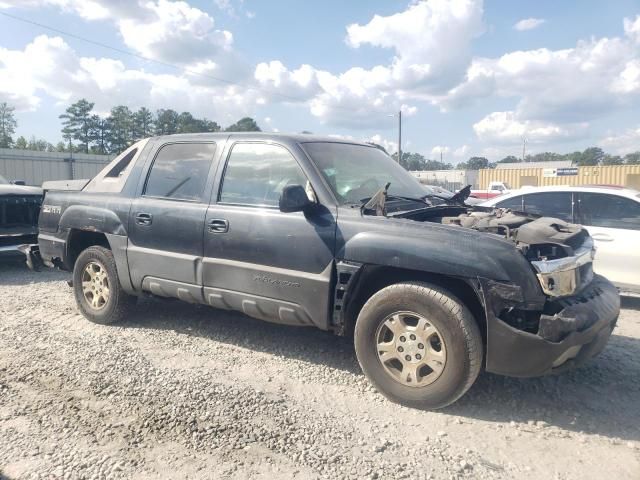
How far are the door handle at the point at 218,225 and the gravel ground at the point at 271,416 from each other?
1.06 metres

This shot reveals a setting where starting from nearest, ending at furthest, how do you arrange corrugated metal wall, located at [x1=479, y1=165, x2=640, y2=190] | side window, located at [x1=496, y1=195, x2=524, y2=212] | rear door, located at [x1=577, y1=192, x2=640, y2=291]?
rear door, located at [x1=577, y1=192, x2=640, y2=291]
side window, located at [x1=496, y1=195, x2=524, y2=212]
corrugated metal wall, located at [x1=479, y1=165, x2=640, y2=190]

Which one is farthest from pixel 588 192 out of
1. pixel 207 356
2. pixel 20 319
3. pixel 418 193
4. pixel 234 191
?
pixel 20 319

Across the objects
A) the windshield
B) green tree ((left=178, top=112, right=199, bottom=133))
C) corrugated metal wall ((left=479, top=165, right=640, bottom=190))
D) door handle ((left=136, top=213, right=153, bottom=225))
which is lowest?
door handle ((left=136, top=213, right=153, bottom=225))

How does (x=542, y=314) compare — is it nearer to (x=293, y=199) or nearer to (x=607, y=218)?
(x=293, y=199)

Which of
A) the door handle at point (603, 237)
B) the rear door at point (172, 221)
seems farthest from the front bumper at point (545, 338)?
the door handle at point (603, 237)

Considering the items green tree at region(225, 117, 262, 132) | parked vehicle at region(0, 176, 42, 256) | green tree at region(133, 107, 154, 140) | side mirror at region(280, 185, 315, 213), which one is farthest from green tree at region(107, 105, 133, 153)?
side mirror at region(280, 185, 315, 213)

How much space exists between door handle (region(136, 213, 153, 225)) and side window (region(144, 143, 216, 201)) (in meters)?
0.21

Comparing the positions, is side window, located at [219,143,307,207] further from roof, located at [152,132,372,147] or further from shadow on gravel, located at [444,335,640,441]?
shadow on gravel, located at [444,335,640,441]

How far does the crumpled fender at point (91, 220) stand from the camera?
4898 mm

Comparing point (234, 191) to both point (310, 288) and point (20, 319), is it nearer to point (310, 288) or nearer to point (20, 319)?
point (310, 288)

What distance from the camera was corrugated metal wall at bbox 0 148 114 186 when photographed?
26000mm

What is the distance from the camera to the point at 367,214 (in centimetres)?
370

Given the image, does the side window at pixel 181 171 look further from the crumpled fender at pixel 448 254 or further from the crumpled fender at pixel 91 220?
the crumpled fender at pixel 448 254

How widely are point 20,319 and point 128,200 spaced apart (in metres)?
1.81
